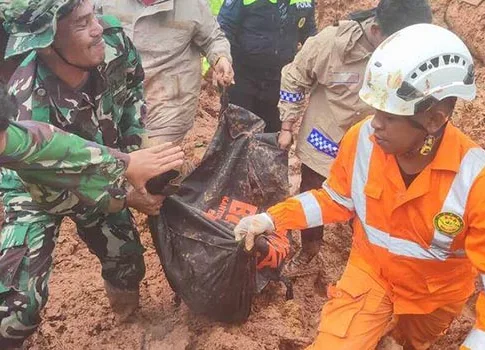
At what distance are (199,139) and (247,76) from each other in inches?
50.6

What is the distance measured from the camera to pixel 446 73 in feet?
8.57

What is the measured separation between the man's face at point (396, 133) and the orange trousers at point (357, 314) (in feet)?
2.25

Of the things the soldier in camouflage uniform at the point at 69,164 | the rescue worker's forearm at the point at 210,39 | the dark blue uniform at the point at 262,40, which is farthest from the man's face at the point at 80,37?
the dark blue uniform at the point at 262,40

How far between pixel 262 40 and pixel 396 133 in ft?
7.15

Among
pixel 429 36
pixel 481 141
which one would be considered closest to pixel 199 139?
pixel 481 141

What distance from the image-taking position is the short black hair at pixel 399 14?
3.35 m

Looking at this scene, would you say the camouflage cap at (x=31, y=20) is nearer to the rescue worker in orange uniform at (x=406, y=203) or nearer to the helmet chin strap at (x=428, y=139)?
the rescue worker in orange uniform at (x=406, y=203)

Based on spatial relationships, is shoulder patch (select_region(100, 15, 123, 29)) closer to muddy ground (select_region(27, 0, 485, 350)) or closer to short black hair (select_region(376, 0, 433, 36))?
short black hair (select_region(376, 0, 433, 36))

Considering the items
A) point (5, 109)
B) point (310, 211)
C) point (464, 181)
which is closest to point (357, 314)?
point (310, 211)

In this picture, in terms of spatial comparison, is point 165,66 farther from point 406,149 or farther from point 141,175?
point 406,149

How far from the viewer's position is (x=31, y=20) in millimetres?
2787

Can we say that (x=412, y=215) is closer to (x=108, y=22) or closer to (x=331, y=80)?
(x=331, y=80)

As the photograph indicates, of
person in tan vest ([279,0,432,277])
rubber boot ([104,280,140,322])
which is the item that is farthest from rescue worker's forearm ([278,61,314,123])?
rubber boot ([104,280,140,322])

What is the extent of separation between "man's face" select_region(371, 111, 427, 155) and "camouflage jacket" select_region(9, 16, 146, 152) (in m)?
1.26
